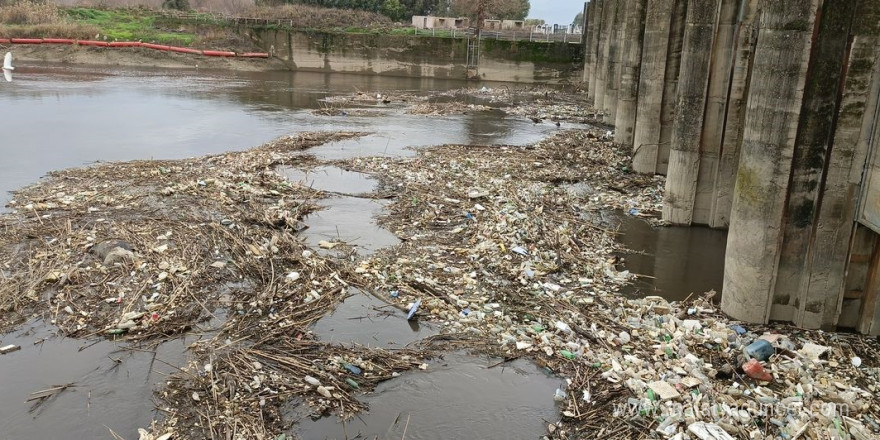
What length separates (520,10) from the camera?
7650 centimetres

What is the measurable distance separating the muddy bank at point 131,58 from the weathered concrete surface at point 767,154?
4525cm

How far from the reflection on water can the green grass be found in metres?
10.5

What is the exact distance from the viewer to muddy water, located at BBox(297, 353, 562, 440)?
22.4 feet

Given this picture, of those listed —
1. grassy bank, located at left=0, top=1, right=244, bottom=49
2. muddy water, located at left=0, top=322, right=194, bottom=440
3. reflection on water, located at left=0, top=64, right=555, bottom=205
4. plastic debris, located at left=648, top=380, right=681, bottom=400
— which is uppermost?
grassy bank, located at left=0, top=1, right=244, bottom=49

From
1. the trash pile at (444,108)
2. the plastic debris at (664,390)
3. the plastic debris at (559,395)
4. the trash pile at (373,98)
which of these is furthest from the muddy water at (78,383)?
the trash pile at (373,98)

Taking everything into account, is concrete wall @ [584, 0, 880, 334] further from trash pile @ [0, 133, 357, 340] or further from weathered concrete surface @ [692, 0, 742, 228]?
trash pile @ [0, 133, 357, 340]

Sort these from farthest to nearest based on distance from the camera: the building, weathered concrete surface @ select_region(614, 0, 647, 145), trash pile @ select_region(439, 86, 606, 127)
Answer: the building, trash pile @ select_region(439, 86, 606, 127), weathered concrete surface @ select_region(614, 0, 647, 145)

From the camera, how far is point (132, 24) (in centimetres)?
A: 5528

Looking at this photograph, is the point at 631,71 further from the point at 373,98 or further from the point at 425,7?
the point at 425,7

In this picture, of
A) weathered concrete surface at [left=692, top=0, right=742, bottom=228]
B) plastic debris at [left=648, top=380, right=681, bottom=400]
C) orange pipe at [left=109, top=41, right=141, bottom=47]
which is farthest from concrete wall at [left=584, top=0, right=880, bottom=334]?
orange pipe at [left=109, top=41, right=141, bottom=47]

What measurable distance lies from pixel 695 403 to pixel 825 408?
51.4 inches

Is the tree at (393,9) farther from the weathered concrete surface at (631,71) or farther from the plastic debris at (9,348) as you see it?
the plastic debris at (9,348)

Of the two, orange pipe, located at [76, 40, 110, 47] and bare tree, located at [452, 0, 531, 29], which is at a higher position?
bare tree, located at [452, 0, 531, 29]

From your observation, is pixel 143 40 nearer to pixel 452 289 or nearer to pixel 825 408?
pixel 452 289
